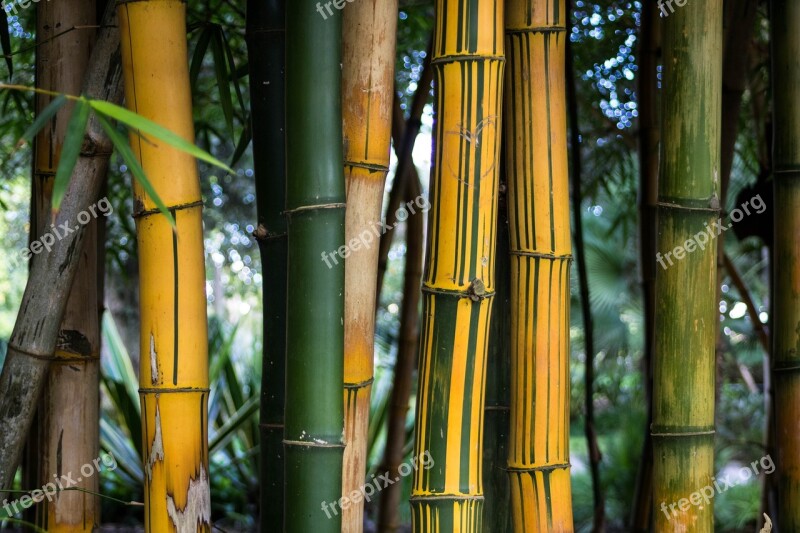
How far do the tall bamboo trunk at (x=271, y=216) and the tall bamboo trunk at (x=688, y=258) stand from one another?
17.0 inches

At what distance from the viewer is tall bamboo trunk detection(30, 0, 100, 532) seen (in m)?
1.02

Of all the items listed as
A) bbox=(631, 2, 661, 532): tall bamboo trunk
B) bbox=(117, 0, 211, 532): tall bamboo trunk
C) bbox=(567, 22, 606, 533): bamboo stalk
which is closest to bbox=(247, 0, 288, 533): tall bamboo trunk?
bbox=(117, 0, 211, 532): tall bamboo trunk

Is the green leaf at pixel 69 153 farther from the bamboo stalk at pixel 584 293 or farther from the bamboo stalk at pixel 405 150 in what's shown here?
the bamboo stalk at pixel 584 293

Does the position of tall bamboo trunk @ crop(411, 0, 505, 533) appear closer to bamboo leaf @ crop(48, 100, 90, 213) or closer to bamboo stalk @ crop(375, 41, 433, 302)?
bamboo leaf @ crop(48, 100, 90, 213)

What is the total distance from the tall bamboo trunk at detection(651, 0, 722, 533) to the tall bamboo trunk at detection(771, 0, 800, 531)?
15 centimetres

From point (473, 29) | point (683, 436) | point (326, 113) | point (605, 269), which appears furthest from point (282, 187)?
point (605, 269)

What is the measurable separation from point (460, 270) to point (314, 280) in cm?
15

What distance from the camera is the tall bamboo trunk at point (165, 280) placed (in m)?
0.86

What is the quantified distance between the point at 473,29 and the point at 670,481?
54cm

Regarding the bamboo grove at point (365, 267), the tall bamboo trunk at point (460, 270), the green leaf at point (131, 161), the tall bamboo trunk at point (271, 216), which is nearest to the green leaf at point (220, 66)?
the bamboo grove at point (365, 267)

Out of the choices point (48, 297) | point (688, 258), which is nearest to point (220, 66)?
point (48, 297)

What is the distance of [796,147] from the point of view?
1043mm

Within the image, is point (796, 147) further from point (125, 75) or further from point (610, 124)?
point (610, 124)
